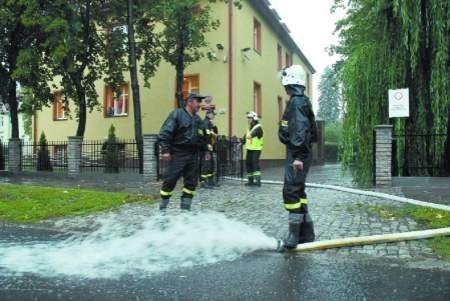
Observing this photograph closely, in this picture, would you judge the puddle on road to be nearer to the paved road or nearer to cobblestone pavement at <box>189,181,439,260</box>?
the paved road

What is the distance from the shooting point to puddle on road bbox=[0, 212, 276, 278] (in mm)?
5375

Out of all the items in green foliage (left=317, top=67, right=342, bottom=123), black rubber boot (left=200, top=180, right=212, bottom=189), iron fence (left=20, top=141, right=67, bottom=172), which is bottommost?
black rubber boot (left=200, top=180, right=212, bottom=189)

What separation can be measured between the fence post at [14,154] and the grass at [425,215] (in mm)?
16098

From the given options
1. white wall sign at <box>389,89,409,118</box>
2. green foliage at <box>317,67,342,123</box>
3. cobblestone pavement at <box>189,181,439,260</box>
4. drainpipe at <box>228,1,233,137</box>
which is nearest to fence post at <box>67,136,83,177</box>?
drainpipe at <box>228,1,233,137</box>

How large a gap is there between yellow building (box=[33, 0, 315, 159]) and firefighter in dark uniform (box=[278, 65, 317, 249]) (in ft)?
51.8

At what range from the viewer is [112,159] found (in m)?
21.0

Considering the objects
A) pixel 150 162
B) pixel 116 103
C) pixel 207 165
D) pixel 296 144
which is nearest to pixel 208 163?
pixel 207 165

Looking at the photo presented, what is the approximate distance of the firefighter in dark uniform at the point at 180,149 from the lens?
8.07m

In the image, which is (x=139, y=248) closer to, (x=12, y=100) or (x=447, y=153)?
(x=447, y=153)

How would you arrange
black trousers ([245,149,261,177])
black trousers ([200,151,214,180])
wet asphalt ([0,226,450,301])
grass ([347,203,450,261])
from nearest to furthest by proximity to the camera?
wet asphalt ([0,226,450,301]) < grass ([347,203,450,261]) < black trousers ([200,151,214,180]) < black trousers ([245,149,261,177])

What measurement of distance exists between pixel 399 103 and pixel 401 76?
1275 millimetres

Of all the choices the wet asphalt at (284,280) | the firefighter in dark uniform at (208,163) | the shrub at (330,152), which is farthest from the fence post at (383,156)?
the shrub at (330,152)

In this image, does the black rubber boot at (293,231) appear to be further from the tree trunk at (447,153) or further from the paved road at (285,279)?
the tree trunk at (447,153)

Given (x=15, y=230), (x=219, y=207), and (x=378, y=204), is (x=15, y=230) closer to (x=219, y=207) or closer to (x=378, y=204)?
(x=219, y=207)
